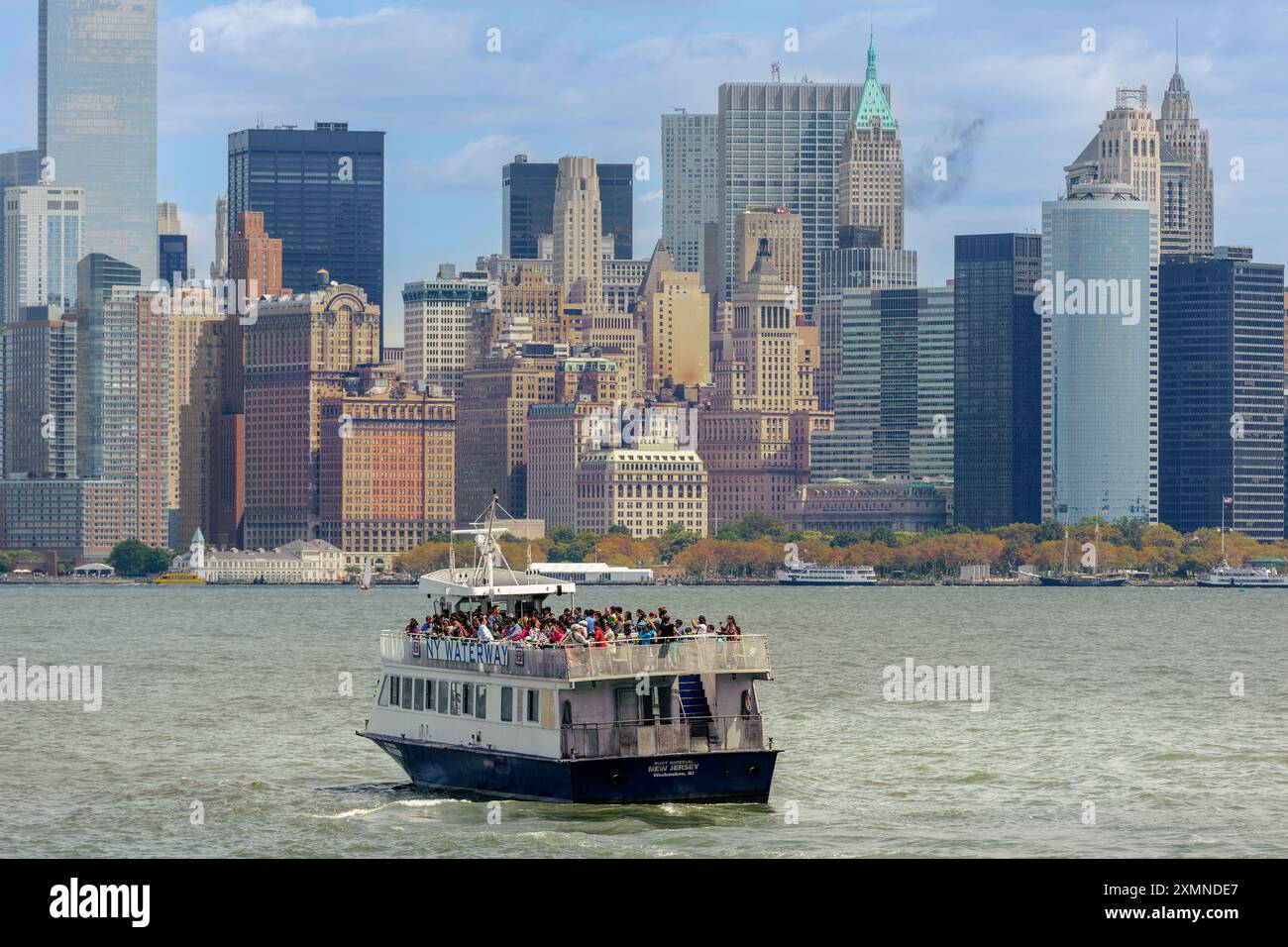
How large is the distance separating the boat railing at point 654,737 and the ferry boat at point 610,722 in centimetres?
2

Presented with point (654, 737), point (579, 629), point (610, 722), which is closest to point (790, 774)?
point (654, 737)

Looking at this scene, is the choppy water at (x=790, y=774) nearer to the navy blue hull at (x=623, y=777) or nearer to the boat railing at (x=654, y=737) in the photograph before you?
the navy blue hull at (x=623, y=777)

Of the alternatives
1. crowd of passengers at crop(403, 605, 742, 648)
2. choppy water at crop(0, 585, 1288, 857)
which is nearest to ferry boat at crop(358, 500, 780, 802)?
crowd of passengers at crop(403, 605, 742, 648)

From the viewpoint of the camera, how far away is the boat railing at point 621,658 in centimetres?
4603

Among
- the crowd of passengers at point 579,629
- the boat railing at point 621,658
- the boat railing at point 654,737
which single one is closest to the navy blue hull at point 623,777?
the boat railing at point 654,737

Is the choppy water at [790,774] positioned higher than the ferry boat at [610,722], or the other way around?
the ferry boat at [610,722]

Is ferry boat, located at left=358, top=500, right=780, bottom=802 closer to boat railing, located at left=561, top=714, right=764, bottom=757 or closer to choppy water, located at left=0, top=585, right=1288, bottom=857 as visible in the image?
boat railing, located at left=561, top=714, right=764, bottom=757

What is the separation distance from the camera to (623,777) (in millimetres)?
45969

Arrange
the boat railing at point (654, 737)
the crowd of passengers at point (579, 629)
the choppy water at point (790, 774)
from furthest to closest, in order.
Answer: the crowd of passengers at point (579, 629), the boat railing at point (654, 737), the choppy water at point (790, 774)

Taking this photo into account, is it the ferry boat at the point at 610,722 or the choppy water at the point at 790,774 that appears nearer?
the choppy water at the point at 790,774

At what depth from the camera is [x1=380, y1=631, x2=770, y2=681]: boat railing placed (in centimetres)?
4603
